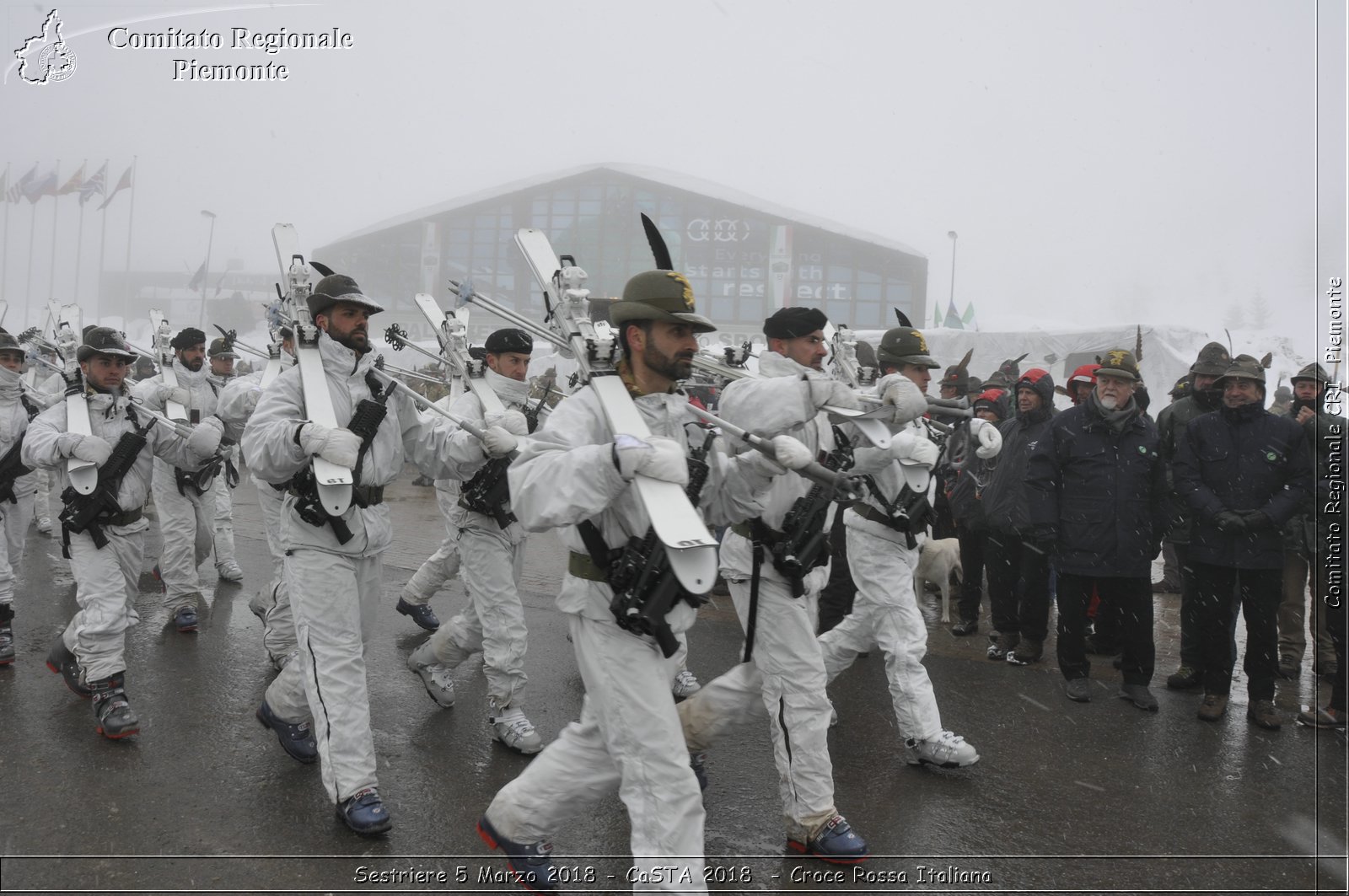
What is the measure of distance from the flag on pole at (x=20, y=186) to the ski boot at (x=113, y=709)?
32.5 m

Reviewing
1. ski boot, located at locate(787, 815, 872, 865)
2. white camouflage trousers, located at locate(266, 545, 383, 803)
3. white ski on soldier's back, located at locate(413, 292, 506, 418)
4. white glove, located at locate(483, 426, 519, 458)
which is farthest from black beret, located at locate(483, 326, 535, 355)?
ski boot, located at locate(787, 815, 872, 865)

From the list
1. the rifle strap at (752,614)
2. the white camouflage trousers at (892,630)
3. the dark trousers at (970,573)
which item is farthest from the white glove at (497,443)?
the dark trousers at (970,573)

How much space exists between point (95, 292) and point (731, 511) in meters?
56.3

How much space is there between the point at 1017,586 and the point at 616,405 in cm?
521

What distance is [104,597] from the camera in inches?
195

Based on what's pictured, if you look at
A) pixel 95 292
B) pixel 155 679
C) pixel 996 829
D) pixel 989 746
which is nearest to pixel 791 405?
pixel 996 829

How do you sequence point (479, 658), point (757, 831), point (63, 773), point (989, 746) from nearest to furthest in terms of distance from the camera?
point (757, 831) < point (63, 773) < point (989, 746) < point (479, 658)

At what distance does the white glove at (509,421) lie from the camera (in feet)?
16.0

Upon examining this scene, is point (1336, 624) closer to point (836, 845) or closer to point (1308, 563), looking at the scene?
point (1308, 563)

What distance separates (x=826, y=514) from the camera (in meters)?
4.01

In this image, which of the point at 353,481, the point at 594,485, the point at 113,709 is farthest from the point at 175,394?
the point at 594,485

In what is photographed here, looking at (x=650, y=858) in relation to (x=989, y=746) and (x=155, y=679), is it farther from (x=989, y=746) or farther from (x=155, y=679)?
(x=155, y=679)

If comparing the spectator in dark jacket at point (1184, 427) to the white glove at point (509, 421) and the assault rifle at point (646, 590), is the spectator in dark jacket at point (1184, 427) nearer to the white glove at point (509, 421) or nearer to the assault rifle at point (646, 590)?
the white glove at point (509, 421)

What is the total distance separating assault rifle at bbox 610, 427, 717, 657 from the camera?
2.79m
